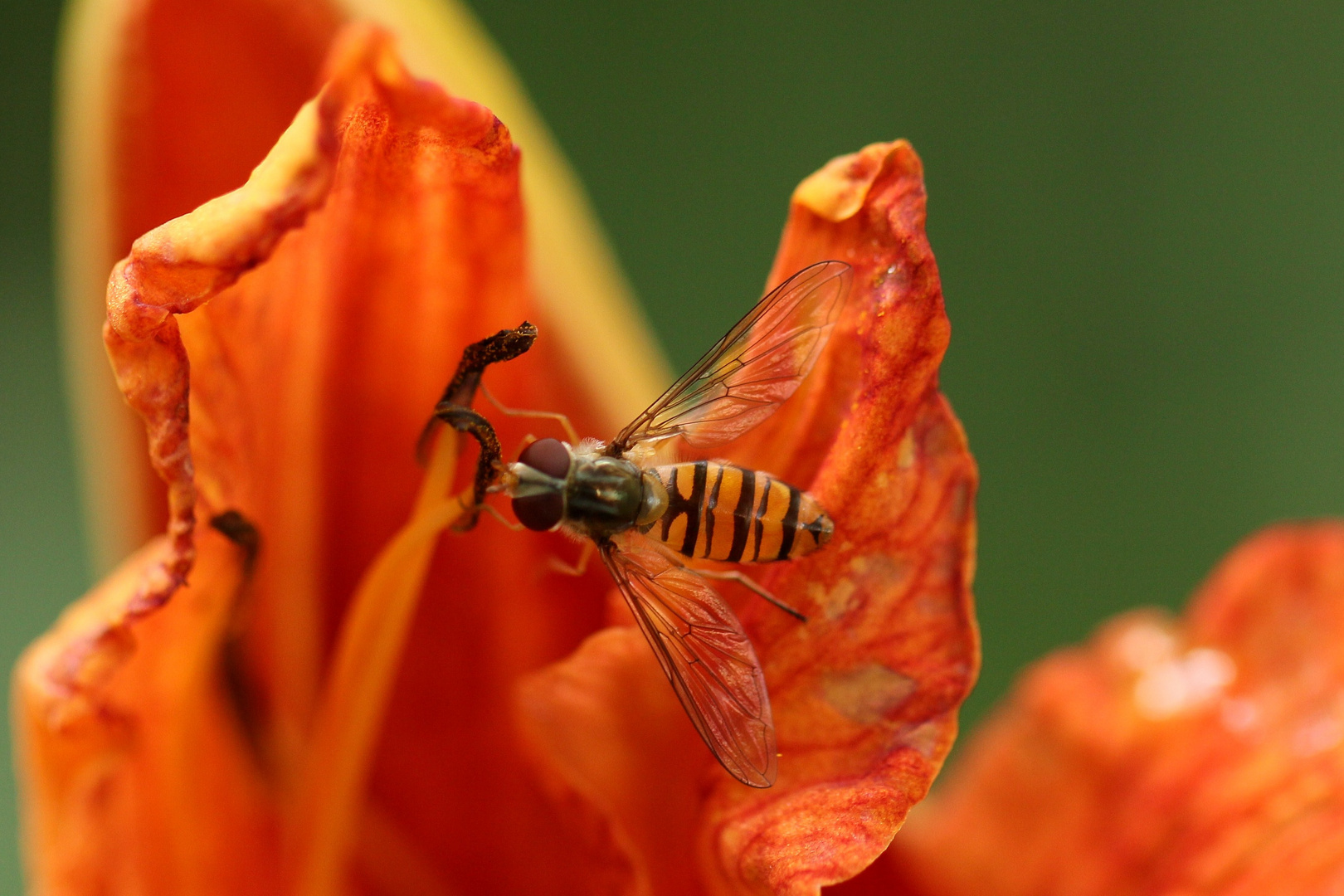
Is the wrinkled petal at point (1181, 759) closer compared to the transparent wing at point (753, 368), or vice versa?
the transparent wing at point (753, 368)

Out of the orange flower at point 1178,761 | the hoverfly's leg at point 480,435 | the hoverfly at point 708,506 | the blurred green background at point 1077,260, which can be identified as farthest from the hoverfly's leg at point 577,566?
the blurred green background at point 1077,260

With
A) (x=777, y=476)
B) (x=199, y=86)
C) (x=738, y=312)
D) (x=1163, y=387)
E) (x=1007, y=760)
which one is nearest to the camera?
(x=777, y=476)

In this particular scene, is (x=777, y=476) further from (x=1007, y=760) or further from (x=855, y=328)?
(x=1007, y=760)

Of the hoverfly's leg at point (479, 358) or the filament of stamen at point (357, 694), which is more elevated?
the hoverfly's leg at point (479, 358)

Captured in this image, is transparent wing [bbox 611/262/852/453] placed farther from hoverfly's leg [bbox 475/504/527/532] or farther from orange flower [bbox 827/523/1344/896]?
orange flower [bbox 827/523/1344/896]

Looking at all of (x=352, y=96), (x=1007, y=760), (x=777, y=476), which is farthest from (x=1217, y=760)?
(x=352, y=96)

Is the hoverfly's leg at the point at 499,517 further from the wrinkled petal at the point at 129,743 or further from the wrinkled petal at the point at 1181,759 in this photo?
the wrinkled petal at the point at 1181,759
